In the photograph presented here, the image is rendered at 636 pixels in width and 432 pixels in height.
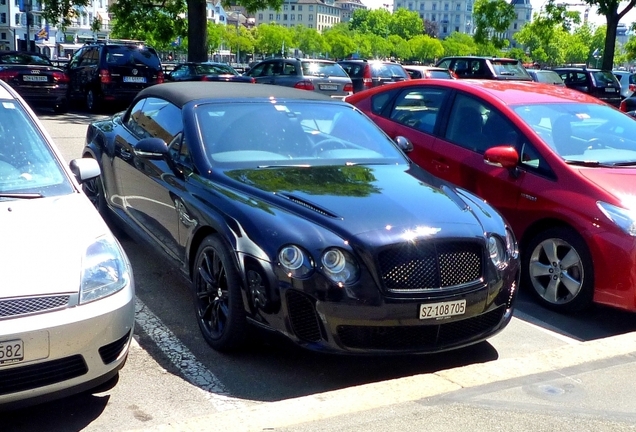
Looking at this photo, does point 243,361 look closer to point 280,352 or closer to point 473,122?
point 280,352

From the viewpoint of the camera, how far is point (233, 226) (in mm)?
4621

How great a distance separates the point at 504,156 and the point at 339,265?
8.47 ft

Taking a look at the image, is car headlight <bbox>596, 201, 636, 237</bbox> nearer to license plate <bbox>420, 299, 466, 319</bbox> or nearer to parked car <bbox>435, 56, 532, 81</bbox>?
license plate <bbox>420, 299, 466, 319</bbox>

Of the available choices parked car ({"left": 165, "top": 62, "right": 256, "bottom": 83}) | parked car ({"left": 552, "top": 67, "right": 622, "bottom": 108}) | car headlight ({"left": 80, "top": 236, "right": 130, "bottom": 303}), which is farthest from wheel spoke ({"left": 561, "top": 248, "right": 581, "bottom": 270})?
parked car ({"left": 552, "top": 67, "right": 622, "bottom": 108})

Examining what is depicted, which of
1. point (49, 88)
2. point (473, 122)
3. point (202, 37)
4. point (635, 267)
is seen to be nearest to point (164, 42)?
point (202, 37)

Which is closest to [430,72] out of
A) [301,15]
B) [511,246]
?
[511,246]

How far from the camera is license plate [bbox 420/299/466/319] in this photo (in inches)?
171

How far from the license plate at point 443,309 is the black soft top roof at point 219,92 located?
2366 millimetres

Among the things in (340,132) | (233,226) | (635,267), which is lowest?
(635,267)

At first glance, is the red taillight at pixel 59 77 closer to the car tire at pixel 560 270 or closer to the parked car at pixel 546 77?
the parked car at pixel 546 77

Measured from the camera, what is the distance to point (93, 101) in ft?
67.7

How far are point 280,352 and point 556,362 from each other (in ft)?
5.13

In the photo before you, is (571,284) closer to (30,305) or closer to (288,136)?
(288,136)

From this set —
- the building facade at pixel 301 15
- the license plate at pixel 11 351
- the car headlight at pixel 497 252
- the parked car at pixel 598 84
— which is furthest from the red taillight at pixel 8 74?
the building facade at pixel 301 15
